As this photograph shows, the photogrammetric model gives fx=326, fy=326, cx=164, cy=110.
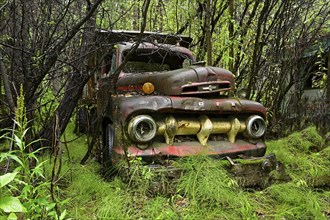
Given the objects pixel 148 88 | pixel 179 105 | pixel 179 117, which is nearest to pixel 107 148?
pixel 148 88

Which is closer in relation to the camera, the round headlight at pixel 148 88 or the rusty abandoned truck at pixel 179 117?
the rusty abandoned truck at pixel 179 117

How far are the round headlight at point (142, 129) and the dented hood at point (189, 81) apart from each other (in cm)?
71

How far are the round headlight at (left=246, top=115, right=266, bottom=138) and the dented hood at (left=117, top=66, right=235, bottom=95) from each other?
587 millimetres

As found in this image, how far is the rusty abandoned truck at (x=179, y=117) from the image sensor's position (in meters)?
3.71

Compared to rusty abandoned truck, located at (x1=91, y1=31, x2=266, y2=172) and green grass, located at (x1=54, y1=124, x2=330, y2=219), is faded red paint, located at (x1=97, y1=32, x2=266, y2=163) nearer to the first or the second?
rusty abandoned truck, located at (x1=91, y1=31, x2=266, y2=172)

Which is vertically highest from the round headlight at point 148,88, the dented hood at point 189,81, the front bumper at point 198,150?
the dented hood at point 189,81

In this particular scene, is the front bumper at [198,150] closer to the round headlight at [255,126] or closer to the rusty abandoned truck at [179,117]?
the rusty abandoned truck at [179,117]

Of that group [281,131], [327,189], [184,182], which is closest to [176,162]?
[184,182]

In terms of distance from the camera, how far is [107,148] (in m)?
4.75

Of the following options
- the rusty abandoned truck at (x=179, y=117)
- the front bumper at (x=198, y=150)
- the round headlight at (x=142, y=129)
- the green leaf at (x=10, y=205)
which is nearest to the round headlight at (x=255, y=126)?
the rusty abandoned truck at (x=179, y=117)

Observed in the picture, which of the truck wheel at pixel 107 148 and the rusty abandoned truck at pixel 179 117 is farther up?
the rusty abandoned truck at pixel 179 117

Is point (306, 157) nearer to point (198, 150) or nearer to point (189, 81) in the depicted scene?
point (198, 150)

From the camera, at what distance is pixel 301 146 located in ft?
19.2

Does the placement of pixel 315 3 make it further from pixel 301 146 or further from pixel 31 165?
pixel 31 165
